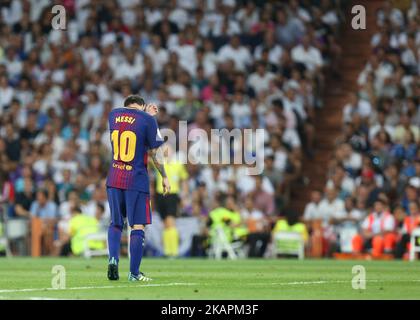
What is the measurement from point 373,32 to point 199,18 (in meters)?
4.58

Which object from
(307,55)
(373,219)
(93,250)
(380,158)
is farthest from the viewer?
(307,55)

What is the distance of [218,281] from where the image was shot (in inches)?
667

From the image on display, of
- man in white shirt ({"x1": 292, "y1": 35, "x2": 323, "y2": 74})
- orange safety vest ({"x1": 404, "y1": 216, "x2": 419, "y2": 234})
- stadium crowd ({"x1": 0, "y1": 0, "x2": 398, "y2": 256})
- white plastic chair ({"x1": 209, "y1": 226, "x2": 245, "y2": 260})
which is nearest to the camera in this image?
orange safety vest ({"x1": 404, "y1": 216, "x2": 419, "y2": 234})

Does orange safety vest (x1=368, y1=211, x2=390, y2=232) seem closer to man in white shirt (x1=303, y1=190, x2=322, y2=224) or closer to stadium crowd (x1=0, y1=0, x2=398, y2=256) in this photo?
stadium crowd (x1=0, y1=0, x2=398, y2=256)

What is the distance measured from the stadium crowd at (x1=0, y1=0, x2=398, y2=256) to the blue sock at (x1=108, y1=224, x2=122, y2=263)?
1163 cm

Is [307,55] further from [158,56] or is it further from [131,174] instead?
[131,174]

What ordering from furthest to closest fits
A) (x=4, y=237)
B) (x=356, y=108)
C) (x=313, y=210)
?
(x=356, y=108)
(x=313, y=210)
(x=4, y=237)

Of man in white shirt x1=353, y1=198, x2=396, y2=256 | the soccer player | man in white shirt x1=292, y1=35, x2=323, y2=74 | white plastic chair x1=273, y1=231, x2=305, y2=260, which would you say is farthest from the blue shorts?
man in white shirt x1=292, y1=35, x2=323, y2=74

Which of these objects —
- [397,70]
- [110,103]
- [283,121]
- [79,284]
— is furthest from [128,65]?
[79,284]

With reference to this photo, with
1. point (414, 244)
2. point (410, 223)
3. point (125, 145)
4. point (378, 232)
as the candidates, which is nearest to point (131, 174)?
point (125, 145)

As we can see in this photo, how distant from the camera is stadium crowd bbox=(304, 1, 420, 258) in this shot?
1057 inches

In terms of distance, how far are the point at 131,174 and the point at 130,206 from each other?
406mm
